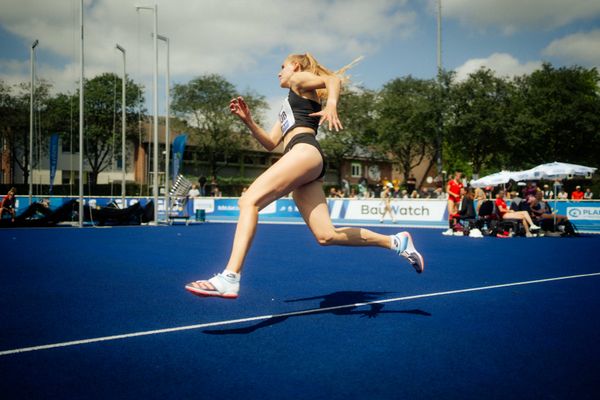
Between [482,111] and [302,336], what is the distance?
40023mm

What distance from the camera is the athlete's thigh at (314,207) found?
4266 millimetres

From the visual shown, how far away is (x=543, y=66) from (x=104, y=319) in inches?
2271

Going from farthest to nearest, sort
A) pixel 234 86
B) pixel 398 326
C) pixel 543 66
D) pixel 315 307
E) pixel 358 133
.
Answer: pixel 234 86, pixel 358 133, pixel 543 66, pixel 315 307, pixel 398 326

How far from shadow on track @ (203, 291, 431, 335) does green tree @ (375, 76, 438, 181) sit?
1514 inches

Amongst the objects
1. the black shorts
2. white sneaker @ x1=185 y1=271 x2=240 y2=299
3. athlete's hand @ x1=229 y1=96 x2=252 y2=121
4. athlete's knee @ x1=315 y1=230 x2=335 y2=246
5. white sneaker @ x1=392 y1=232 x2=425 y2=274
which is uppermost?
athlete's hand @ x1=229 y1=96 x2=252 y2=121

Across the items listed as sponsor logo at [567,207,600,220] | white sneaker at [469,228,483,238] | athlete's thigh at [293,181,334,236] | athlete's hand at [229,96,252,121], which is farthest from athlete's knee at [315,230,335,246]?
sponsor logo at [567,207,600,220]

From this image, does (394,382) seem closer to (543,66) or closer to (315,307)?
(315,307)

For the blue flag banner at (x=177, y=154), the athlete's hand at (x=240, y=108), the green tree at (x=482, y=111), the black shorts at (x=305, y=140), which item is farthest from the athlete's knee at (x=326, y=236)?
the green tree at (x=482, y=111)

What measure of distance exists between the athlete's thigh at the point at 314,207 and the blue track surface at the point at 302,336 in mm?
752

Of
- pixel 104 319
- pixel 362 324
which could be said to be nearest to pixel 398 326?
pixel 362 324

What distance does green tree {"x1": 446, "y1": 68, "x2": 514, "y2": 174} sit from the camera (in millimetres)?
39812

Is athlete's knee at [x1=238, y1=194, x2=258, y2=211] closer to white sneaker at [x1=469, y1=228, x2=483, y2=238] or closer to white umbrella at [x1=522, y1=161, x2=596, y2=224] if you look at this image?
white sneaker at [x1=469, y1=228, x2=483, y2=238]

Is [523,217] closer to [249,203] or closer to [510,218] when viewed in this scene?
[510,218]

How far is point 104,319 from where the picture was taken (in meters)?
3.97
